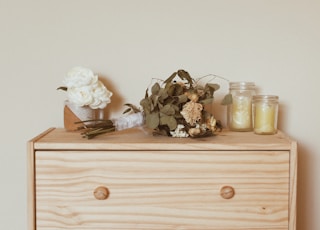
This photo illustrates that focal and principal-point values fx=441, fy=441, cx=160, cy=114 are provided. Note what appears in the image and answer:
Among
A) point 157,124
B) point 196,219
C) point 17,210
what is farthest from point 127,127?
point 17,210

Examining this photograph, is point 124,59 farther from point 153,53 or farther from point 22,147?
point 22,147

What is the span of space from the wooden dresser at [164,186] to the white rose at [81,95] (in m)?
0.21

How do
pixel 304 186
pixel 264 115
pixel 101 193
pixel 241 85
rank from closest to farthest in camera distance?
pixel 101 193
pixel 264 115
pixel 241 85
pixel 304 186

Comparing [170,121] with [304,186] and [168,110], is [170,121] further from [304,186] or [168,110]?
[304,186]

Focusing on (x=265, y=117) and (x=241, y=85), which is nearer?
(x=265, y=117)

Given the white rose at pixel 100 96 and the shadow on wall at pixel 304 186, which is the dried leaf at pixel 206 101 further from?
the shadow on wall at pixel 304 186

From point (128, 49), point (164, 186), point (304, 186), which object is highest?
point (128, 49)

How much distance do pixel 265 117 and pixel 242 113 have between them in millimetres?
84

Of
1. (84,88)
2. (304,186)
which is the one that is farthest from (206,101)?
(304,186)

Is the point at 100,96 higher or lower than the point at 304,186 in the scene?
higher

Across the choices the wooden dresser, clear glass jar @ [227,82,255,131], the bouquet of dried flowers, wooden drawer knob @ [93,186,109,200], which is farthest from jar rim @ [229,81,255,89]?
wooden drawer knob @ [93,186,109,200]

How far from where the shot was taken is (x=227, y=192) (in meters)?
1.32

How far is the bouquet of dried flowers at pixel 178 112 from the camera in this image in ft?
4.49

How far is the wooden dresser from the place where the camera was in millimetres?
1315
